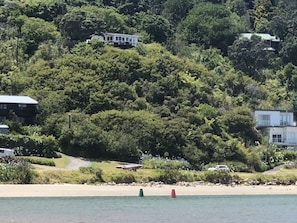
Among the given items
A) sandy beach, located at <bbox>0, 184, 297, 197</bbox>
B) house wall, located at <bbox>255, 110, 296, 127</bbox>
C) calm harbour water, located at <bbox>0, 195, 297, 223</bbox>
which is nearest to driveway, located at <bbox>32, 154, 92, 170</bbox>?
sandy beach, located at <bbox>0, 184, 297, 197</bbox>

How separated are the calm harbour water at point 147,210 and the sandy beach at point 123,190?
1.52m

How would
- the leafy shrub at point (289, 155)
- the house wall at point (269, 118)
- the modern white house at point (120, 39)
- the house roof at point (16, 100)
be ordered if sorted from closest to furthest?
the house roof at point (16, 100) → the leafy shrub at point (289, 155) → the house wall at point (269, 118) → the modern white house at point (120, 39)

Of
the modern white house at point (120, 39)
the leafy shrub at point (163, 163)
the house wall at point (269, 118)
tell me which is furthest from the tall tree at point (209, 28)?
the leafy shrub at point (163, 163)

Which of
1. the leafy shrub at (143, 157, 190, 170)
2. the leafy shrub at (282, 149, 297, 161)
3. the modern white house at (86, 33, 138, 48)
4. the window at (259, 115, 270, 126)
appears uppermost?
the modern white house at (86, 33, 138, 48)

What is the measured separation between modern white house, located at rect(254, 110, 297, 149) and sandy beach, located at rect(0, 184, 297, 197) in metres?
26.5

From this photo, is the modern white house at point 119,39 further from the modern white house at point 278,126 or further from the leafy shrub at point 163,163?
the leafy shrub at point 163,163

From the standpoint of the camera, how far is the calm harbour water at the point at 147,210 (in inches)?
1283

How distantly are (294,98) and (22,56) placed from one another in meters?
38.8

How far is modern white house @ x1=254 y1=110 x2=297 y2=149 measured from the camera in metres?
83.8

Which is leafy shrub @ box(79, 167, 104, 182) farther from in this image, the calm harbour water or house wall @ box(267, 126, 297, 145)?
house wall @ box(267, 126, 297, 145)

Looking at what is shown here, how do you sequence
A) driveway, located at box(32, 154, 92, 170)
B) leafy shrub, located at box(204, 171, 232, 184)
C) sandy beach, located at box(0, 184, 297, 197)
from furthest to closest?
leafy shrub, located at box(204, 171, 232, 184) → driveway, located at box(32, 154, 92, 170) → sandy beach, located at box(0, 184, 297, 197)

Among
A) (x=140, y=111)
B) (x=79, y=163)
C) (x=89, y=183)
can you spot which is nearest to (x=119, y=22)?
(x=140, y=111)

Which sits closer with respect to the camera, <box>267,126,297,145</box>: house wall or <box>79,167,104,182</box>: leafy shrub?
<box>79,167,104,182</box>: leafy shrub

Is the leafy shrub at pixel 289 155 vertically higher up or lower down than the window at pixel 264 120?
lower down
